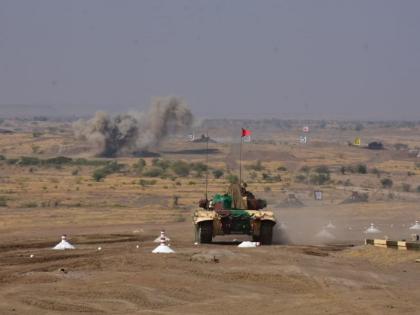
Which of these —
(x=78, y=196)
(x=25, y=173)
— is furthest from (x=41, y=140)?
(x=78, y=196)

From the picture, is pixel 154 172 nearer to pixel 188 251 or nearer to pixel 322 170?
pixel 322 170

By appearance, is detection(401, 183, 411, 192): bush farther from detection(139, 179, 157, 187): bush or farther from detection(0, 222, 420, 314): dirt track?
detection(0, 222, 420, 314): dirt track

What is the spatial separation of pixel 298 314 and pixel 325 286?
13.4ft

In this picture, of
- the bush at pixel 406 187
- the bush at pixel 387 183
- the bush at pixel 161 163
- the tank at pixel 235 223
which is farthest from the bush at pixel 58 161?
the tank at pixel 235 223

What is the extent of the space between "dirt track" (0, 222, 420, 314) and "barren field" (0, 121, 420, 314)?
1.2 inches

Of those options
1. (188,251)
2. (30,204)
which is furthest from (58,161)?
(188,251)

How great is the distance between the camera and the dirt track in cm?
1945

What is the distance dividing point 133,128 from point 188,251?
89347 mm

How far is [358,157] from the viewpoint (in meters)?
126

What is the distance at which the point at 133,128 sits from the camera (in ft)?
388

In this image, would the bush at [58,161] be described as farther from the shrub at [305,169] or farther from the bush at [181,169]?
the shrub at [305,169]

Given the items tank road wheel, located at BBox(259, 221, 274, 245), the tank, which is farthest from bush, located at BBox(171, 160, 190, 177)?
tank road wheel, located at BBox(259, 221, 274, 245)

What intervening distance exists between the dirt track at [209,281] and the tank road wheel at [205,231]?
4.64ft

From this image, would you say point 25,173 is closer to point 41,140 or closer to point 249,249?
point 41,140
